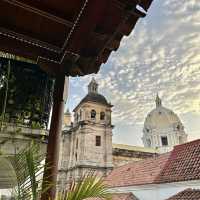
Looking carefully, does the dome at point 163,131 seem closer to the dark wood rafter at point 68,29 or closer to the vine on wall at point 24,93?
the vine on wall at point 24,93

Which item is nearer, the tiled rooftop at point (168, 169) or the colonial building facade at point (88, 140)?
the tiled rooftop at point (168, 169)

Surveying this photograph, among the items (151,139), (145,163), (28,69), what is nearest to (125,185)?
(145,163)

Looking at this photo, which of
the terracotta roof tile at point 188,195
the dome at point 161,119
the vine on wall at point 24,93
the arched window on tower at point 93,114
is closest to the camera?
the vine on wall at point 24,93

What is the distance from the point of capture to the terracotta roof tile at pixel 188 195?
10.8 m

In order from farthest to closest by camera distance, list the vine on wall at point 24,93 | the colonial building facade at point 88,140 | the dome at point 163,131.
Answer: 1. the dome at point 163,131
2. the colonial building facade at point 88,140
3. the vine on wall at point 24,93

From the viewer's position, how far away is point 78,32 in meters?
2.70

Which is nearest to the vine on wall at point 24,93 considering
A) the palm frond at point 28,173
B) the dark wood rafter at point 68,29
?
the dark wood rafter at point 68,29

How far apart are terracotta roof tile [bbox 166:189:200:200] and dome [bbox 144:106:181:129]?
156 feet

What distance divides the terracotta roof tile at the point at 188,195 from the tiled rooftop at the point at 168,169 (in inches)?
22.9

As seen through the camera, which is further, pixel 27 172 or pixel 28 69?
pixel 28 69

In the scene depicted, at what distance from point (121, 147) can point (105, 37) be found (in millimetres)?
33553

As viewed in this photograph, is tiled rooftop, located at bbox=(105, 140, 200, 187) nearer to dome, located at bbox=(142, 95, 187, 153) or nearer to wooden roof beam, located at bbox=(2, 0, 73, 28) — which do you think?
wooden roof beam, located at bbox=(2, 0, 73, 28)

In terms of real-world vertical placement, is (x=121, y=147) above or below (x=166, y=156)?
above

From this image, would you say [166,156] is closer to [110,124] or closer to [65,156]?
[110,124]
